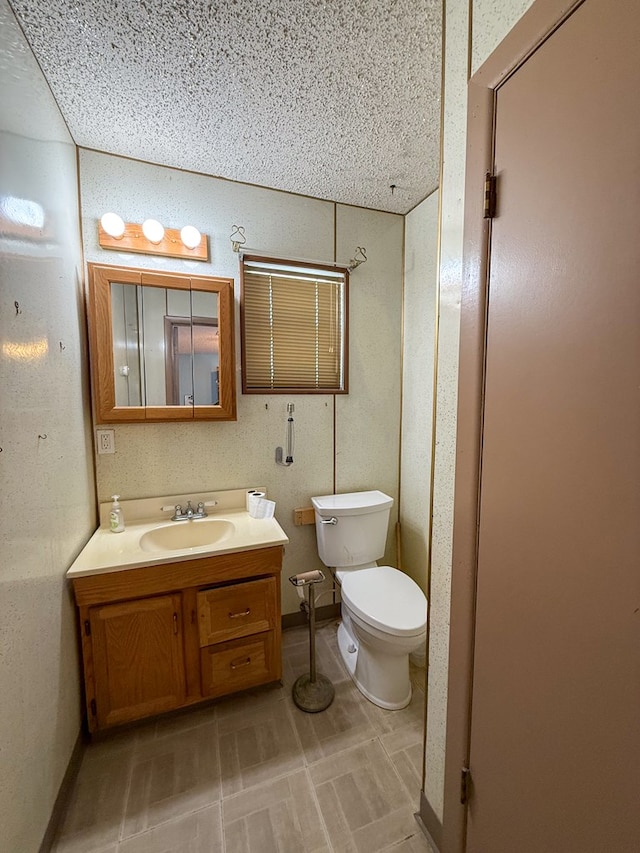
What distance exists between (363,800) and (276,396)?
1.76 metres

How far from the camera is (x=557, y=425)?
2.18 ft

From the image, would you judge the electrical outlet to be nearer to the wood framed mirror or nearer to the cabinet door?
the wood framed mirror

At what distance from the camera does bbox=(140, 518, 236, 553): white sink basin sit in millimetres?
1694

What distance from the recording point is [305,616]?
219 cm

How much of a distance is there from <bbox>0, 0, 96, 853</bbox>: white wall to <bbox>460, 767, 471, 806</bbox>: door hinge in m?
1.16

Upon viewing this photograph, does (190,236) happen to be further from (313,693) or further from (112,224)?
(313,693)

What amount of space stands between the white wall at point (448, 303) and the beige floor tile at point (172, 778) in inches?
32.5

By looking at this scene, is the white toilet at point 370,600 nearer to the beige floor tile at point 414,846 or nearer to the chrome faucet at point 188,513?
the beige floor tile at point 414,846

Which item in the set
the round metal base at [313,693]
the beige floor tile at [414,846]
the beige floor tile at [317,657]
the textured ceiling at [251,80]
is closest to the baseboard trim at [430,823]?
the beige floor tile at [414,846]

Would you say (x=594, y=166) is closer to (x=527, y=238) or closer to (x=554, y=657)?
(x=527, y=238)

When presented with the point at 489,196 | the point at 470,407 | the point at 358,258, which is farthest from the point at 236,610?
the point at 358,258

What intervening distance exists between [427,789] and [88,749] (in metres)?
1.35

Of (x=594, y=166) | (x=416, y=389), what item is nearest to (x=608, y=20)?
(x=594, y=166)

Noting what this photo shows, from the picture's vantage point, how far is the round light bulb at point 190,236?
5.63 ft
